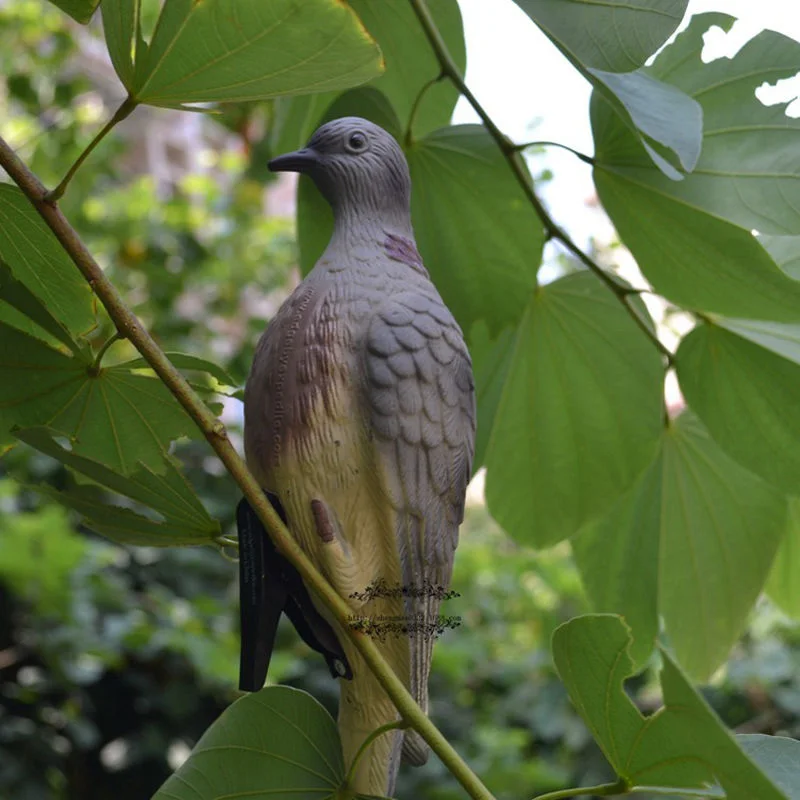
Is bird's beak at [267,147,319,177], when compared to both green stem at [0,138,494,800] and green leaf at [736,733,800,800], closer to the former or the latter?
green stem at [0,138,494,800]

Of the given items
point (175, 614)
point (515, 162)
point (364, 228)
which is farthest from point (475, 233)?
point (175, 614)

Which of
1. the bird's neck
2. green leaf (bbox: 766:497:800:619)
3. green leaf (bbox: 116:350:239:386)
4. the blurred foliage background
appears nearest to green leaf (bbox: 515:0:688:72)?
the bird's neck

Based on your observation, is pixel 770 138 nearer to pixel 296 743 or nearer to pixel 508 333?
pixel 508 333

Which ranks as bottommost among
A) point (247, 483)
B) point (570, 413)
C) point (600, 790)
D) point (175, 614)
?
point (600, 790)

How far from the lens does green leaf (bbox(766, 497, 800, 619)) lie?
71 cm

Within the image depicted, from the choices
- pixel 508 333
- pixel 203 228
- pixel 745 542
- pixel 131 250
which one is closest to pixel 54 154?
pixel 131 250

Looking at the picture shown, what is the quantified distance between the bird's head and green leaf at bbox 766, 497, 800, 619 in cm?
40

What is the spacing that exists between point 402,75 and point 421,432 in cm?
34

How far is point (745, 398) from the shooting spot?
1.80ft

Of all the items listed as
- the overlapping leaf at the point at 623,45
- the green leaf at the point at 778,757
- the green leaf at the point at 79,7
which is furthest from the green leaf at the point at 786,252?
the green leaf at the point at 79,7

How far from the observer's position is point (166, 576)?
4.52 ft

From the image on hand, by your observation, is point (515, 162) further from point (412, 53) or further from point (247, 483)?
point (247, 483)

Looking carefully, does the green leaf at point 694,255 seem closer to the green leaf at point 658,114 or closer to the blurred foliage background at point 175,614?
the green leaf at point 658,114

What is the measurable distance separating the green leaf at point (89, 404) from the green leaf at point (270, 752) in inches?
4.5
